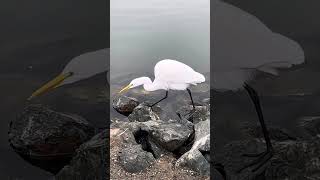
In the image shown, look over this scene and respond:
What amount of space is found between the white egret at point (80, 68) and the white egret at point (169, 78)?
7.3 inches

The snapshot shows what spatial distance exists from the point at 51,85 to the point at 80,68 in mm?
159

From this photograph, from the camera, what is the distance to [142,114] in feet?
7.16

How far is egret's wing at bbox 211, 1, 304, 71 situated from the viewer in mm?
1842

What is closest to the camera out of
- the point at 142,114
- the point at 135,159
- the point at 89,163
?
the point at 89,163

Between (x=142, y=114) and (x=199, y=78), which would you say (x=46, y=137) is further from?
(x=199, y=78)

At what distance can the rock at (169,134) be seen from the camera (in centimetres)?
196

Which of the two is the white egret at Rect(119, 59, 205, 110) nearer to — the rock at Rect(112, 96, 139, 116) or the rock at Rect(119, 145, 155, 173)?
the rock at Rect(112, 96, 139, 116)

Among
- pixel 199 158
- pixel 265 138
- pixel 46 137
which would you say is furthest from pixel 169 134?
pixel 46 137

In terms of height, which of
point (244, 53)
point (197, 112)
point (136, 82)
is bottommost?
point (197, 112)

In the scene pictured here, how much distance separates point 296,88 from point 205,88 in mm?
445

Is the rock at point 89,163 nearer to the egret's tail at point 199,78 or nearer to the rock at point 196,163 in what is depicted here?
the rock at point 196,163

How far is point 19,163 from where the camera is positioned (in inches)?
74.1

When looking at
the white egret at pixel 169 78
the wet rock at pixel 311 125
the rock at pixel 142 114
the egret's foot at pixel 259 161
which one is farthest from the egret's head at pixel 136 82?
the wet rock at pixel 311 125

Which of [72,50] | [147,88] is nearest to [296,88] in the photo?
[147,88]
